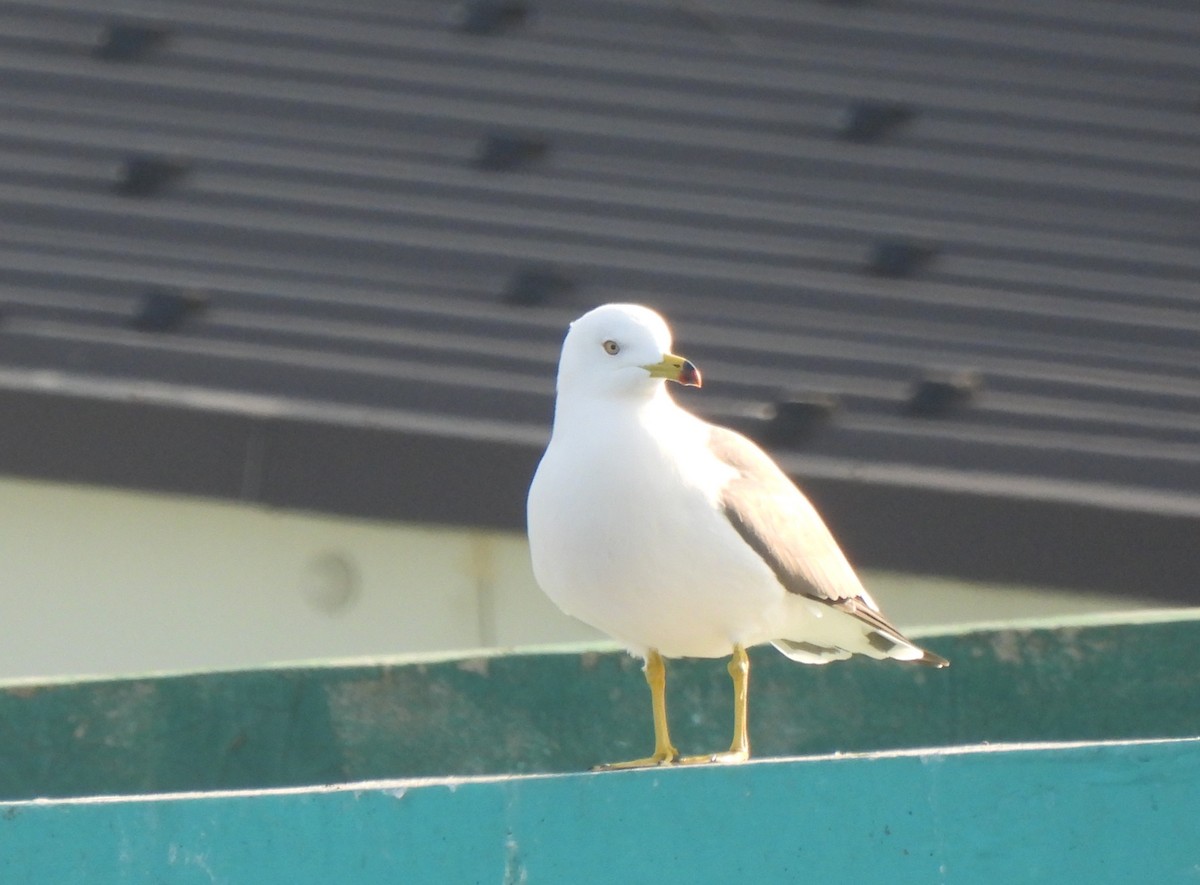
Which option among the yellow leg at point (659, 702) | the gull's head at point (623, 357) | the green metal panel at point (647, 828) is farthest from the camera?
the yellow leg at point (659, 702)

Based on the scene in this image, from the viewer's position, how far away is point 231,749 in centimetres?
505

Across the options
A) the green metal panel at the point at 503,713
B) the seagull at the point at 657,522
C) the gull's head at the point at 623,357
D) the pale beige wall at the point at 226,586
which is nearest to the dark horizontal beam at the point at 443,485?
the pale beige wall at the point at 226,586

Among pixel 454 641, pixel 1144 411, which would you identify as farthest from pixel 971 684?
pixel 454 641

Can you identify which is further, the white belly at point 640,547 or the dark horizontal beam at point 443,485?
the dark horizontal beam at point 443,485

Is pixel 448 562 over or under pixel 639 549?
over

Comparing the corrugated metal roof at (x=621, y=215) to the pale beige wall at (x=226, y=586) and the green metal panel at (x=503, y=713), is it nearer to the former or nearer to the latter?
the pale beige wall at (x=226, y=586)

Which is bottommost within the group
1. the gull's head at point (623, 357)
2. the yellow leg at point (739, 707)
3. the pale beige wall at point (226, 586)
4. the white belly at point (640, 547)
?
the yellow leg at point (739, 707)

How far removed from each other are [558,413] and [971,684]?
5.38 feet

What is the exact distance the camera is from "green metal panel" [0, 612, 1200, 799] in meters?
5.02

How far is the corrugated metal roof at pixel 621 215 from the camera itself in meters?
5.99

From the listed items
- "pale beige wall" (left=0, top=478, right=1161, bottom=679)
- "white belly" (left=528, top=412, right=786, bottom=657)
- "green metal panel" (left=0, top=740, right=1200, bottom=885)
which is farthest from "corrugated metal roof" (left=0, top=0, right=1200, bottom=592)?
"green metal panel" (left=0, top=740, right=1200, bottom=885)

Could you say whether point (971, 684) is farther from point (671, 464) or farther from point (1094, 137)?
point (1094, 137)

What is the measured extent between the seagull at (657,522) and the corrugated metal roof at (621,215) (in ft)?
5.79

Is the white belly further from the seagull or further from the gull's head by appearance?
the gull's head
